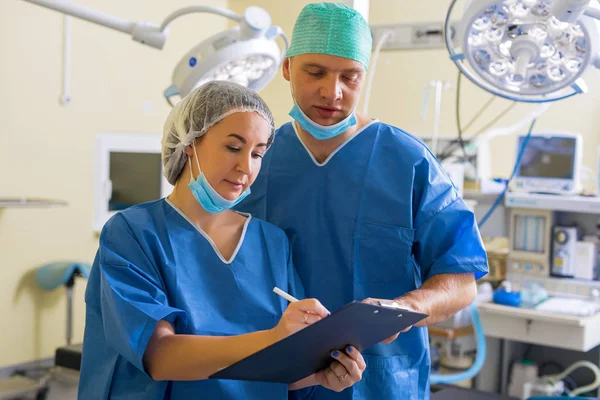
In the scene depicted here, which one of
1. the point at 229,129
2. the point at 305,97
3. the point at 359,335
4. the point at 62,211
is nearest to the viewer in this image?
the point at 359,335

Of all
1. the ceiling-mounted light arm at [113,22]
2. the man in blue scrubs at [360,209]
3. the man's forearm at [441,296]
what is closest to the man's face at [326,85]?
the man in blue scrubs at [360,209]

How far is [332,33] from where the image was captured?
4.52 ft

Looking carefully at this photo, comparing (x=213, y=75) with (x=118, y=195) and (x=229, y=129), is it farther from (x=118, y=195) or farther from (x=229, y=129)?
(x=118, y=195)

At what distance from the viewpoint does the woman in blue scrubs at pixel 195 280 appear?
45.1 inches

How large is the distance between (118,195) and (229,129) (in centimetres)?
315

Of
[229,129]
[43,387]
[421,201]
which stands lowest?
[43,387]

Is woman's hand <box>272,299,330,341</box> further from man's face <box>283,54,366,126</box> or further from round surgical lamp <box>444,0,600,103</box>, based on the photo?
round surgical lamp <box>444,0,600,103</box>

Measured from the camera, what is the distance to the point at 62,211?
3.93 meters

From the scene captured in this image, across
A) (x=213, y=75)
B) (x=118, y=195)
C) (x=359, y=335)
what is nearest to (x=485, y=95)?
(x=118, y=195)

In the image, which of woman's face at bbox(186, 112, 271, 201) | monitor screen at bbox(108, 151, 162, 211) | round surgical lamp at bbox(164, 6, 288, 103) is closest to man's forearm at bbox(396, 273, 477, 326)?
woman's face at bbox(186, 112, 271, 201)

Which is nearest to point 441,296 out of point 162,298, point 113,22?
point 162,298

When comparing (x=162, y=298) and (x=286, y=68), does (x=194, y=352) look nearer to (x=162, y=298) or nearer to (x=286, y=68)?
(x=162, y=298)

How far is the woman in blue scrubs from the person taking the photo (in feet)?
3.76

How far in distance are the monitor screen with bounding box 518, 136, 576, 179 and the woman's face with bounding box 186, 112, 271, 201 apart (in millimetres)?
2388
